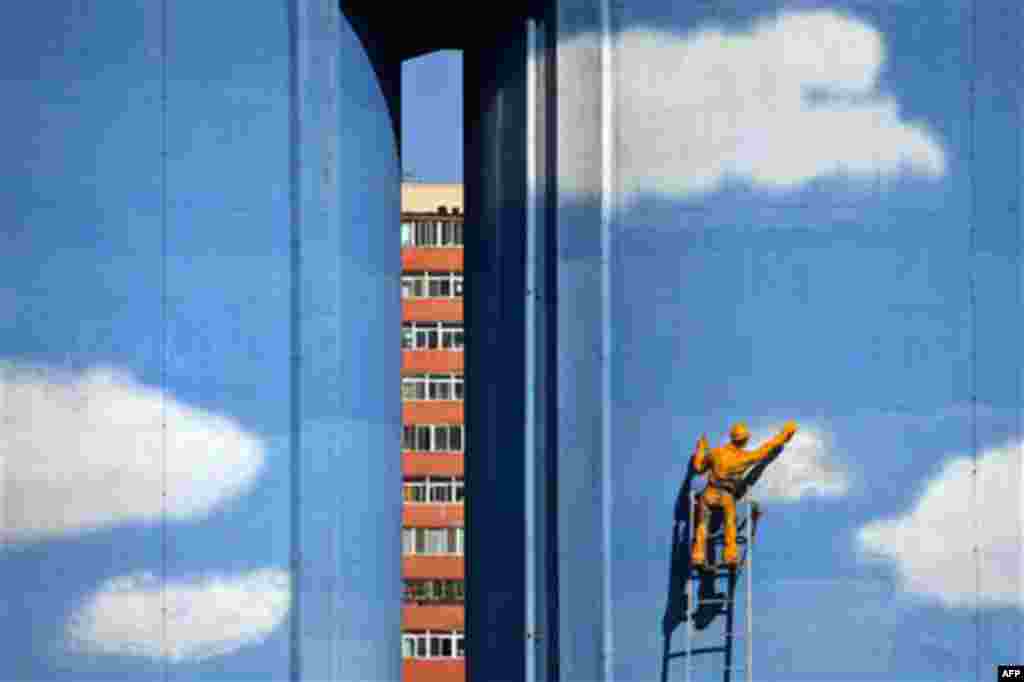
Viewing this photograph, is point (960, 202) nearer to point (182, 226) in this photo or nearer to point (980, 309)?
point (980, 309)

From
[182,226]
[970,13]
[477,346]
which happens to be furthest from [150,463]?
[970,13]

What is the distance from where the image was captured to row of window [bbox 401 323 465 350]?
2692 inches

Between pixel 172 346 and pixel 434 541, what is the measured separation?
1565 inches

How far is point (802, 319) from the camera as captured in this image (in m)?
29.7

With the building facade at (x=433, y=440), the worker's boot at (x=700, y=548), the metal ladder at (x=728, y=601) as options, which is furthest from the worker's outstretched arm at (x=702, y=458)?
the building facade at (x=433, y=440)

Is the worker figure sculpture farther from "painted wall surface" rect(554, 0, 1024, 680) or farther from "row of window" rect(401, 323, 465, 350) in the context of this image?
"row of window" rect(401, 323, 465, 350)

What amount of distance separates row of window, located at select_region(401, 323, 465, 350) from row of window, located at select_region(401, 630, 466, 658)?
7750 mm

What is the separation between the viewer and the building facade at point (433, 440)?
67.8 meters

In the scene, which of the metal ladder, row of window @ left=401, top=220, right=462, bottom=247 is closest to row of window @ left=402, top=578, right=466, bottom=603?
row of window @ left=401, top=220, right=462, bottom=247

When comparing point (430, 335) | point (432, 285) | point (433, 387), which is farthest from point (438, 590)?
point (432, 285)

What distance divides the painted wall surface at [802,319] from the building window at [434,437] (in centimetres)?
3853

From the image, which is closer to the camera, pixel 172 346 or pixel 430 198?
pixel 172 346

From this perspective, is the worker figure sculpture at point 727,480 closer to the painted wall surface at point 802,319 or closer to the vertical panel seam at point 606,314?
the painted wall surface at point 802,319

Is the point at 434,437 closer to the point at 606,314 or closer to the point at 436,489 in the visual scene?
the point at 436,489
